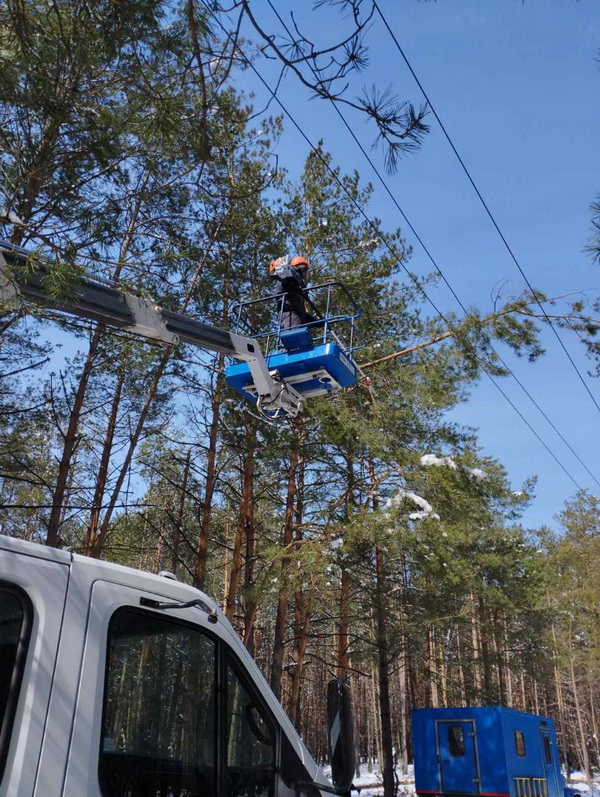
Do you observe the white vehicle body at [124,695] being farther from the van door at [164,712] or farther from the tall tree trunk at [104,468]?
the tall tree trunk at [104,468]

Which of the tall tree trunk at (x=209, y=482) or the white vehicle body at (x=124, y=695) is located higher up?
the tall tree trunk at (x=209, y=482)

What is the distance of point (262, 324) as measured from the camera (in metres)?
13.2

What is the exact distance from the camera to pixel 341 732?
3047mm

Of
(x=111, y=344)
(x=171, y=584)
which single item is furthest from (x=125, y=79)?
(x=111, y=344)

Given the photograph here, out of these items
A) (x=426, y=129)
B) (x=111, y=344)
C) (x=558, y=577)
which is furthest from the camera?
(x=558, y=577)

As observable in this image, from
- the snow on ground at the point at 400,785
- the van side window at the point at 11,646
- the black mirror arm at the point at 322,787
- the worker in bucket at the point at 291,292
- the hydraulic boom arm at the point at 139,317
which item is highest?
the worker in bucket at the point at 291,292

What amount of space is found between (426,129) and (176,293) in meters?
6.79

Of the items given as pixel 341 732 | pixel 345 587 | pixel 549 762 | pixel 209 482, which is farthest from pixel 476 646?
pixel 341 732

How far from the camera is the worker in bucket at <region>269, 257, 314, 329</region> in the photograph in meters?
7.34

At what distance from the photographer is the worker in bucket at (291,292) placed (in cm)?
734

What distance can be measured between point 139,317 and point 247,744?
11.0 feet

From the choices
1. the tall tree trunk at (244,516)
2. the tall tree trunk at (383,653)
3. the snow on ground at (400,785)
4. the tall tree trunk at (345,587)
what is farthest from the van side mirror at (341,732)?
the tall tree trunk at (383,653)

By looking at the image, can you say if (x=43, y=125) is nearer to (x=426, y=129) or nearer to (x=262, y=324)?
(x=426, y=129)

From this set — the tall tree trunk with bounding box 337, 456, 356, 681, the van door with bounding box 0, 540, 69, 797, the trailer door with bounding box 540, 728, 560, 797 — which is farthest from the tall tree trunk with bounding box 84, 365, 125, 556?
the van door with bounding box 0, 540, 69, 797
